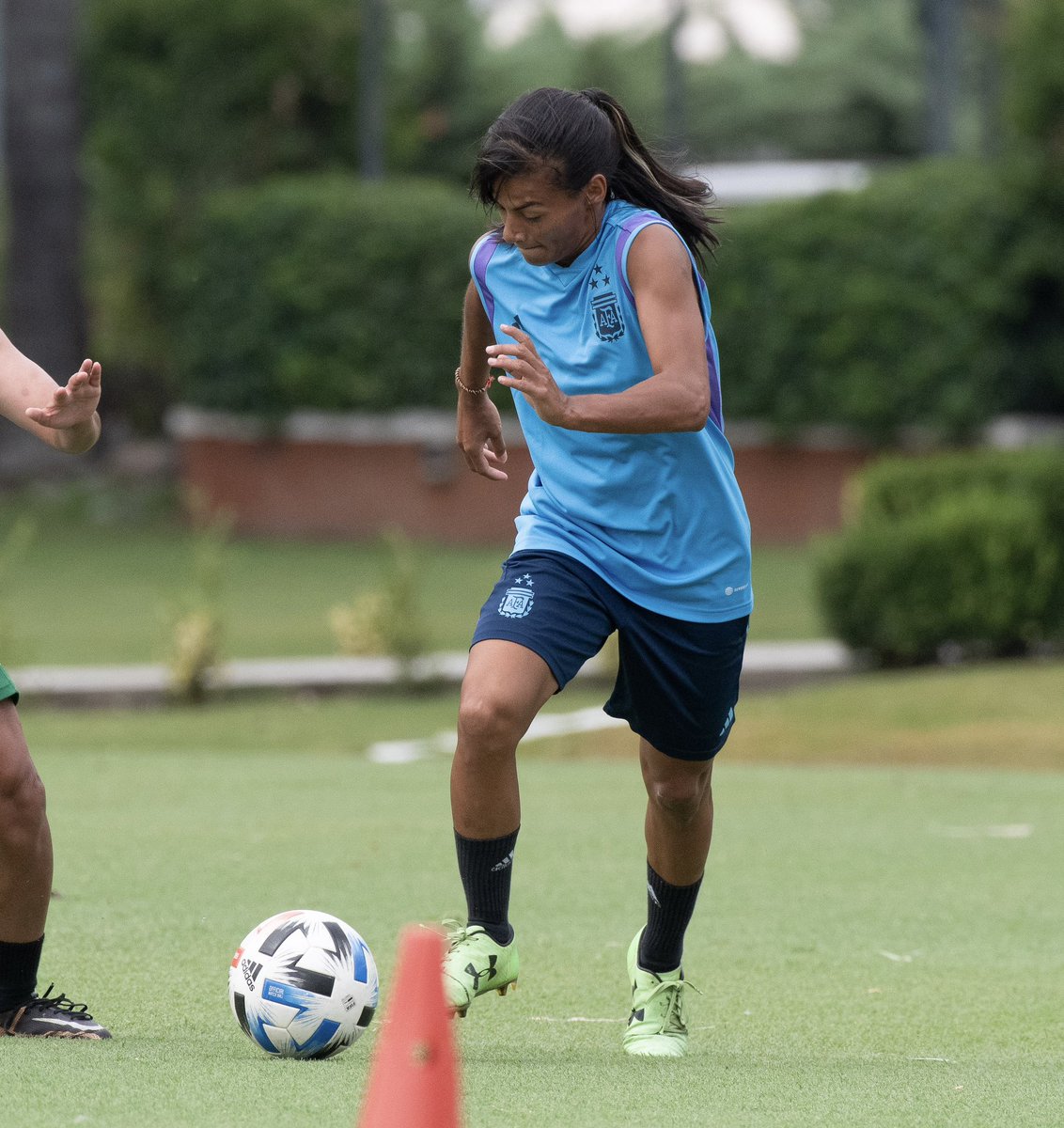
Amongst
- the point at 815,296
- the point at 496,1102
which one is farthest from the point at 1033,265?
the point at 496,1102

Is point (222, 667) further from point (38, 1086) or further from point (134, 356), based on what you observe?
point (134, 356)

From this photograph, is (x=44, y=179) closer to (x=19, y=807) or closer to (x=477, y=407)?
(x=477, y=407)

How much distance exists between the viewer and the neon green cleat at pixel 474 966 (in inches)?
186

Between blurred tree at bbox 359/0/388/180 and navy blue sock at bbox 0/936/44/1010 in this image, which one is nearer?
navy blue sock at bbox 0/936/44/1010

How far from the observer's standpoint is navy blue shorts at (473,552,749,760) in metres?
4.88

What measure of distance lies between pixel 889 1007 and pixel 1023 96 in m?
19.5

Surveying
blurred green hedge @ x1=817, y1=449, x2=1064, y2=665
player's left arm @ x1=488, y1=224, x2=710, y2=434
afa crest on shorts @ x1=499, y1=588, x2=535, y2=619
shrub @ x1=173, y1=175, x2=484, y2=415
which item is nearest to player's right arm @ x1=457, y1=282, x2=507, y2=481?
afa crest on shorts @ x1=499, y1=588, x2=535, y2=619

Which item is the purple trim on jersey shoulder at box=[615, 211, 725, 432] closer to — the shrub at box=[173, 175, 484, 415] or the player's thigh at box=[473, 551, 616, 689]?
the player's thigh at box=[473, 551, 616, 689]

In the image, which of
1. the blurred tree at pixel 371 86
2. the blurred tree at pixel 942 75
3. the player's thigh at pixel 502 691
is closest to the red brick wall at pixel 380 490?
the blurred tree at pixel 371 86

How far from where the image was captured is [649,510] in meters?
4.95

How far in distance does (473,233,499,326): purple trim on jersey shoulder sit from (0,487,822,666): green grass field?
1126 cm

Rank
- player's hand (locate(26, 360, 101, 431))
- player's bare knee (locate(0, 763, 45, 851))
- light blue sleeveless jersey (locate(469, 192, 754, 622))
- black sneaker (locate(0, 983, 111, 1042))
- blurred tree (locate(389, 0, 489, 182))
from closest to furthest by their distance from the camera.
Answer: player's hand (locate(26, 360, 101, 431)), player's bare knee (locate(0, 763, 45, 851)), black sneaker (locate(0, 983, 111, 1042)), light blue sleeveless jersey (locate(469, 192, 754, 622)), blurred tree (locate(389, 0, 489, 182))

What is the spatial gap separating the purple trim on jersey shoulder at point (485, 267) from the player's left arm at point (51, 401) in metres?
1.00

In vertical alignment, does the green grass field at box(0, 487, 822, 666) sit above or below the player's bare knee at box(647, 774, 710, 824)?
below
